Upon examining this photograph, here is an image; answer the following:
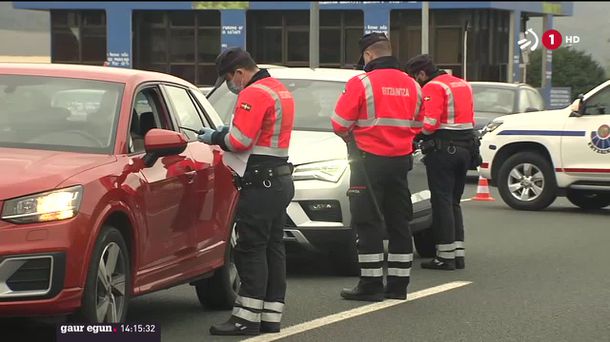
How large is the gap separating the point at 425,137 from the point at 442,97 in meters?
0.38

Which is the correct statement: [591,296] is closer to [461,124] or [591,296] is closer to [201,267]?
[461,124]

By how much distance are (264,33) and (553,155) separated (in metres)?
37.6

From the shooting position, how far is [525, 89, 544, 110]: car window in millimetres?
20656

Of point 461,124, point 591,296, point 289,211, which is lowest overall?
point 591,296

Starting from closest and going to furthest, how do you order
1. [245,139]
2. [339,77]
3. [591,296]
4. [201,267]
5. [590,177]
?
[245,139] → [201,267] → [591,296] → [339,77] → [590,177]

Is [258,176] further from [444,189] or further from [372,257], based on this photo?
[444,189]

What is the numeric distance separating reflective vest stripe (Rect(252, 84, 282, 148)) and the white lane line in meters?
1.13

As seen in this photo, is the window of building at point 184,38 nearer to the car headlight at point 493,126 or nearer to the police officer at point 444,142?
the car headlight at point 493,126

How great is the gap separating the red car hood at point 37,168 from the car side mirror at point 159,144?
0.88ft

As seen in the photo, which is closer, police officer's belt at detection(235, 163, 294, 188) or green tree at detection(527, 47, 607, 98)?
police officer's belt at detection(235, 163, 294, 188)

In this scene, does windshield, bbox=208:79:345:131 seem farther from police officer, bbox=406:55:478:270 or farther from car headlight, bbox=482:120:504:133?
car headlight, bbox=482:120:504:133

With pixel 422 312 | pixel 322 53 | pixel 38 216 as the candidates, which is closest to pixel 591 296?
pixel 422 312

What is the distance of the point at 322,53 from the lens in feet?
167

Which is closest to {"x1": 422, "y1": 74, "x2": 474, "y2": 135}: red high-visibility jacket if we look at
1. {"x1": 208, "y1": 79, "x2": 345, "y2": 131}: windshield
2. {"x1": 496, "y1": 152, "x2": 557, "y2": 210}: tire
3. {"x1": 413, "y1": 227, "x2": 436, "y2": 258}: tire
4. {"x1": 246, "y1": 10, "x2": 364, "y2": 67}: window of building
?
{"x1": 208, "y1": 79, "x2": 345, "y2": 131}: windshield
